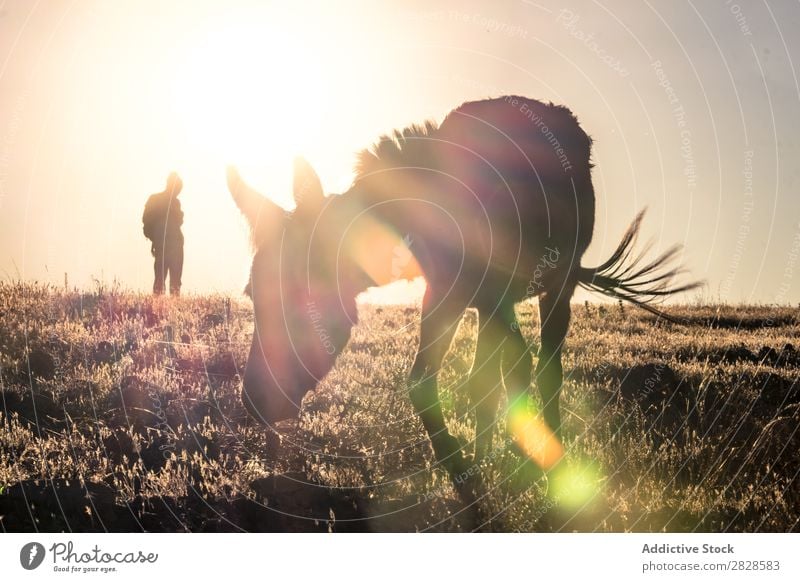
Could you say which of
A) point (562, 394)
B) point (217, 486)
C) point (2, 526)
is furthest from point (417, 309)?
point (2, 526)

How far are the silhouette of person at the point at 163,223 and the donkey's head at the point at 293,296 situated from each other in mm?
7319

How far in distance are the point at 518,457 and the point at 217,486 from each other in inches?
101

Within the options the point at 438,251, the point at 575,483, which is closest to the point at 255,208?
the point at 438,251

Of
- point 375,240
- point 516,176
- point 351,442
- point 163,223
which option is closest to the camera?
point 375,240

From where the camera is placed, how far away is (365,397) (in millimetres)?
8422

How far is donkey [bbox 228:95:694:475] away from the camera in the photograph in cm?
662

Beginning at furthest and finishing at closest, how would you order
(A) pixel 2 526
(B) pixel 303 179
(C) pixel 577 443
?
(C) pixel 577 443, (B) pixel 303 179, (A) pixel 2 526

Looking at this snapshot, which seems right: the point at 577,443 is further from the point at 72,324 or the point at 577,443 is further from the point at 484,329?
the point at 72,324

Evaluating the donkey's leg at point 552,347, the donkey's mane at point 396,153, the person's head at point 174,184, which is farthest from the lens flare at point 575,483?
the person's head at point 174,184

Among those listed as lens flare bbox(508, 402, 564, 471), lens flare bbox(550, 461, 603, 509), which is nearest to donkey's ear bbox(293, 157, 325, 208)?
lens flare bbox(508, 402, 564, 471)

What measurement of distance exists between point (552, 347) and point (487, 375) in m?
1.14

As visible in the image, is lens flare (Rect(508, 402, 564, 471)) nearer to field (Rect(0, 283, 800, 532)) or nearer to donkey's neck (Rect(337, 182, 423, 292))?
field (Rect(0, 283, 800, 532))

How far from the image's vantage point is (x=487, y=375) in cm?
751
